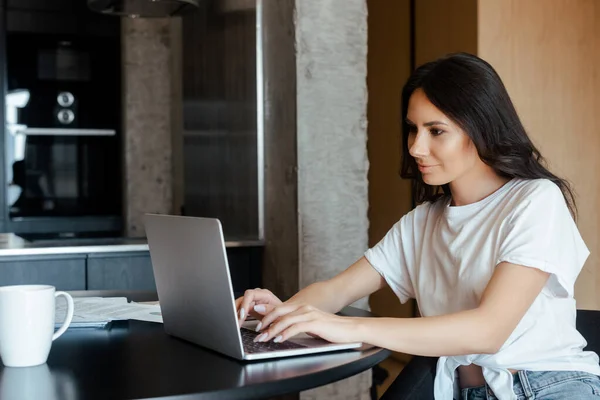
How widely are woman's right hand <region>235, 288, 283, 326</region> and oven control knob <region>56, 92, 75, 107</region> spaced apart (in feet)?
11.9

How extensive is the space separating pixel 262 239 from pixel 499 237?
1.66 meters

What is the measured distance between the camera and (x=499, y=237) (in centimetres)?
156

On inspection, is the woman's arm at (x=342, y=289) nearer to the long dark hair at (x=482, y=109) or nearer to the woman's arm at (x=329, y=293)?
the woman's arm at (x=329, y=293)

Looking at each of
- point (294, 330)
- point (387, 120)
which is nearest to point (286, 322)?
point (294, 330)

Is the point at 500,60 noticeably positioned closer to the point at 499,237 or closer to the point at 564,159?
the point at 564,159

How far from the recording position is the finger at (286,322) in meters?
1.32

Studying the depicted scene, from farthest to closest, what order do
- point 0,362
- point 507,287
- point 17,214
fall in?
point 17,214
point 507,287
point 0,362

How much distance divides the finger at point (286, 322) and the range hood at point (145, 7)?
2039 millimetres

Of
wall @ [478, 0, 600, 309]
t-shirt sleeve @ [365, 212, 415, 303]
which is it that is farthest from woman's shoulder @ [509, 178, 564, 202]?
wall @ [478, 0, 600, 309]

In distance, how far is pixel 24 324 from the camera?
1.23 m

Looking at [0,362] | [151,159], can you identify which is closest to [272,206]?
[0,362]

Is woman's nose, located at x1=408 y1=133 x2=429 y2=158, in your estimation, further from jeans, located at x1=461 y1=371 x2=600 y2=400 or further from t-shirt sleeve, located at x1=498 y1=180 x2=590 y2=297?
jeans, located at x1=461 y1=371 x2=600 y2=400

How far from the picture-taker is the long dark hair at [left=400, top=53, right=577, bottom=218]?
1.58 metres

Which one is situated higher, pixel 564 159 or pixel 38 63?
pixel 38 63
